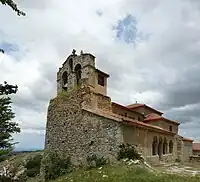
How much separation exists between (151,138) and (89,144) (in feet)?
21.9

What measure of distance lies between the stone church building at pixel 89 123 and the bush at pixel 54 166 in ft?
2.27

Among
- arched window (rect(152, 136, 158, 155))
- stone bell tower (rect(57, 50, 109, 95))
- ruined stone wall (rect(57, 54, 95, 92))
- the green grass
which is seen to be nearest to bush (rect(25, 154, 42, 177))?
stone bell tower (rect(57, 50, 109, 95))

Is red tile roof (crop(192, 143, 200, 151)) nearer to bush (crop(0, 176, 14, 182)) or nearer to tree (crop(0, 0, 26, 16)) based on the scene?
bush (crop(0, 176, 14, 182))

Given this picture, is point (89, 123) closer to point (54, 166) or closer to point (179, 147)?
point (54, 166)

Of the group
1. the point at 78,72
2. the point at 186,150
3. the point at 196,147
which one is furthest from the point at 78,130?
the point at 196,147

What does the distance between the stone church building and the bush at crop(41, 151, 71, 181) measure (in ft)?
2.27

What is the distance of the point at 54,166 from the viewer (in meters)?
27.8

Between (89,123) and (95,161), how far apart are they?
12.4 feet

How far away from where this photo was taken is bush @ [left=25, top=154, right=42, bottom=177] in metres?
33.9

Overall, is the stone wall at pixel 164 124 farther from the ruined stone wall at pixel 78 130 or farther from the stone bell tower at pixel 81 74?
the ruined stone wall at pixel 78 130

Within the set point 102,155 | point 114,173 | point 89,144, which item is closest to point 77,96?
point 89,144

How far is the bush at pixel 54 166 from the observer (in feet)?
88.0

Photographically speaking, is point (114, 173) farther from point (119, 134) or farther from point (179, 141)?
point (179, 141)

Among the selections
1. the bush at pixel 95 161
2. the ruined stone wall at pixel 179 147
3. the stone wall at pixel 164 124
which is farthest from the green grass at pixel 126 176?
the ruined stone wall at pixel 179 147
